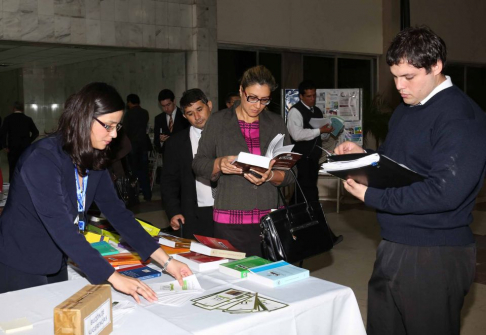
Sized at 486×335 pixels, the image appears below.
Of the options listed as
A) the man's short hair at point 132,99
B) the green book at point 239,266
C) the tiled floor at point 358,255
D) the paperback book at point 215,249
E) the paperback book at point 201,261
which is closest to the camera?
the green book at point 239,266

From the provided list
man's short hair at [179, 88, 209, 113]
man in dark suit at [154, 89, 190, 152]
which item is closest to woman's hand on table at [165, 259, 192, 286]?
man's short hair at [179, 88, 209, 113]

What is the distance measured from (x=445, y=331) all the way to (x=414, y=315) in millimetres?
132

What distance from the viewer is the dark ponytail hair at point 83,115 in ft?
6.83

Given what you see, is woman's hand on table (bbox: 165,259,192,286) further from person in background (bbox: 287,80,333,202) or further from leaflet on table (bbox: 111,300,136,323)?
person in background (bbox: 287,80,333,202)

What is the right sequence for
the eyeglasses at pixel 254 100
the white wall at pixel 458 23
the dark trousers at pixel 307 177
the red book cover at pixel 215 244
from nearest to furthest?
the red book cover at pixel 215 244
the eyeglasses at pixel 254 100
the dark trousers at pixel 307 177
the white wall at pixel 458 23

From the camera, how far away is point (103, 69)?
12109 millimetres


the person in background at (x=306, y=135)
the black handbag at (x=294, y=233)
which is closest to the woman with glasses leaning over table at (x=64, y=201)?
the black handbag at (x=294, y=233)

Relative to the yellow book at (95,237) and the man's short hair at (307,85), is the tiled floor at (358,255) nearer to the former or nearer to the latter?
the man's short hair at (307,85)

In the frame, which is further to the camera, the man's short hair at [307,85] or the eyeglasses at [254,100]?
the man's short hair at [307,85]

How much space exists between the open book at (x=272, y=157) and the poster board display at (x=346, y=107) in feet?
18.5

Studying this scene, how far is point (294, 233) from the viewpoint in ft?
9.60

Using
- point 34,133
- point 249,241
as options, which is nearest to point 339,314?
point 249,241

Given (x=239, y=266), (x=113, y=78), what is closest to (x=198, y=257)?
(x=239, y=266)

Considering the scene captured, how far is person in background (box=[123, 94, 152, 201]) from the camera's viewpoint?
30.9ft
